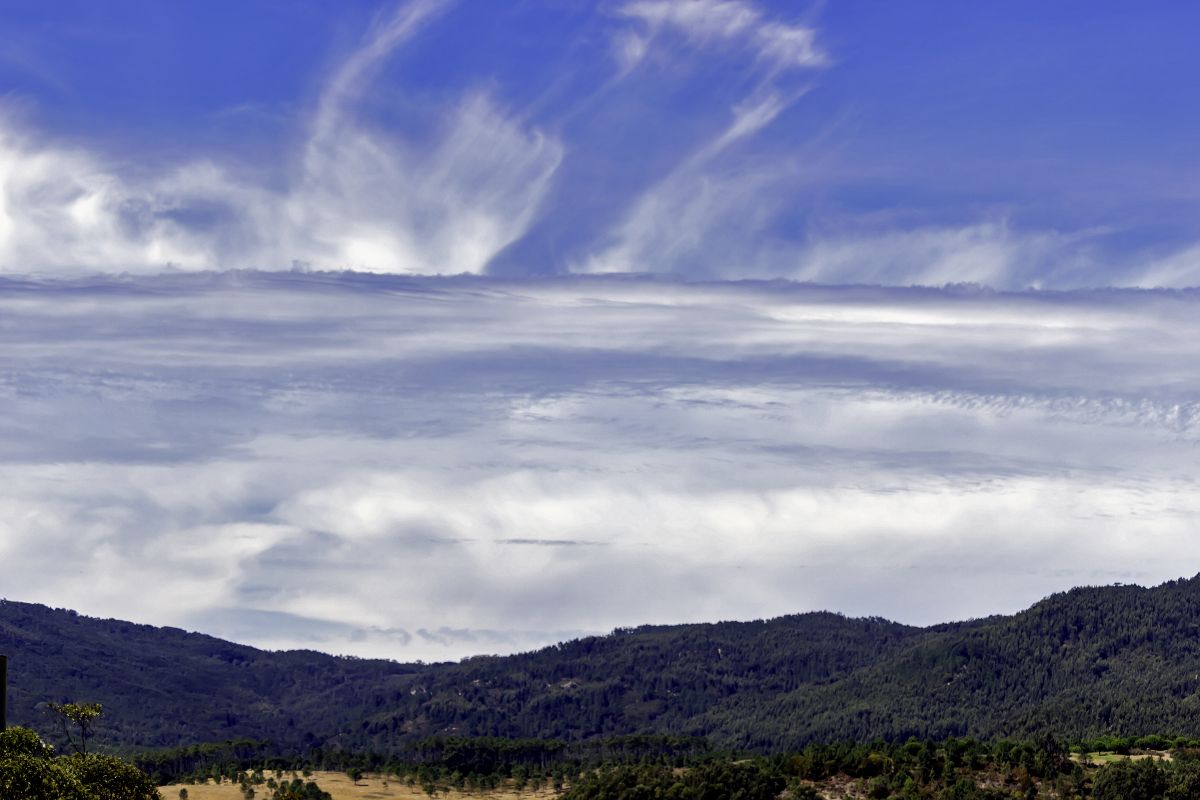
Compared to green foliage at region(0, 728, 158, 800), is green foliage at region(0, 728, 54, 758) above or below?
above

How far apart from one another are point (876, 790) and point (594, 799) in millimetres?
35521

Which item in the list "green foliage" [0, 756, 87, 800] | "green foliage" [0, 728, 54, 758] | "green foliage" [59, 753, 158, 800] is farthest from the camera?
"green foliage" [59, 753, 158, 800]

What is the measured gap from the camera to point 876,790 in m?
184

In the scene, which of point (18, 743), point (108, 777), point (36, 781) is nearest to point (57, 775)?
point (36, 781)

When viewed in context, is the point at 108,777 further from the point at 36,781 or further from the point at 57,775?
the point at 36,781

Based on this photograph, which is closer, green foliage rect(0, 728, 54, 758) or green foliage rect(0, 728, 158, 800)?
green foliage rect(0, 728, 158, 800)

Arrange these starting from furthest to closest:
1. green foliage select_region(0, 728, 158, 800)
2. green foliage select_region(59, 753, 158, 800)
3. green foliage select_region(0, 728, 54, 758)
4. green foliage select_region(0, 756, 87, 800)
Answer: green foliage select_region(59, 753, 158, 800)
green foliage select_region(0, 728, 54, 758)
green foliage select_region(0, 728, 158, 800)
green foliage select_region(0, 756, 87, 800)

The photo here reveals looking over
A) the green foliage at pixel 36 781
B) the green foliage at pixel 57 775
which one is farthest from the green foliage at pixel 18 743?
the green foliage at pixel 36 781

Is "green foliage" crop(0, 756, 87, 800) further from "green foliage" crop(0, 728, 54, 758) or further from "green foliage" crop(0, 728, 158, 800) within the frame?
"green foliage" crop(0, 728, 54, 758)

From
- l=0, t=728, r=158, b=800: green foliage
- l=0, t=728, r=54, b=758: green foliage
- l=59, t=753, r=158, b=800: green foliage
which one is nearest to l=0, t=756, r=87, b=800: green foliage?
l=0, t=728, r=158, b=800: green foliage

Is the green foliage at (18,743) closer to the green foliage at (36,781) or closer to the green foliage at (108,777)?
the green foliage at (36,781)

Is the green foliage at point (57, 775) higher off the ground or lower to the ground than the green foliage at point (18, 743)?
lower

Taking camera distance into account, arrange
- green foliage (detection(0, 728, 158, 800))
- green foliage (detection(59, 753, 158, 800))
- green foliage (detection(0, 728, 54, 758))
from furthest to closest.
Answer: green foliage (detection(59, 753, 158, 800)) → green foliage (detection(0, 728, 54, 758)) → green foliage (detection(0, 728, 158, 800))

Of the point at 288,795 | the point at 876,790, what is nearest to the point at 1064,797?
the point at 876,790
